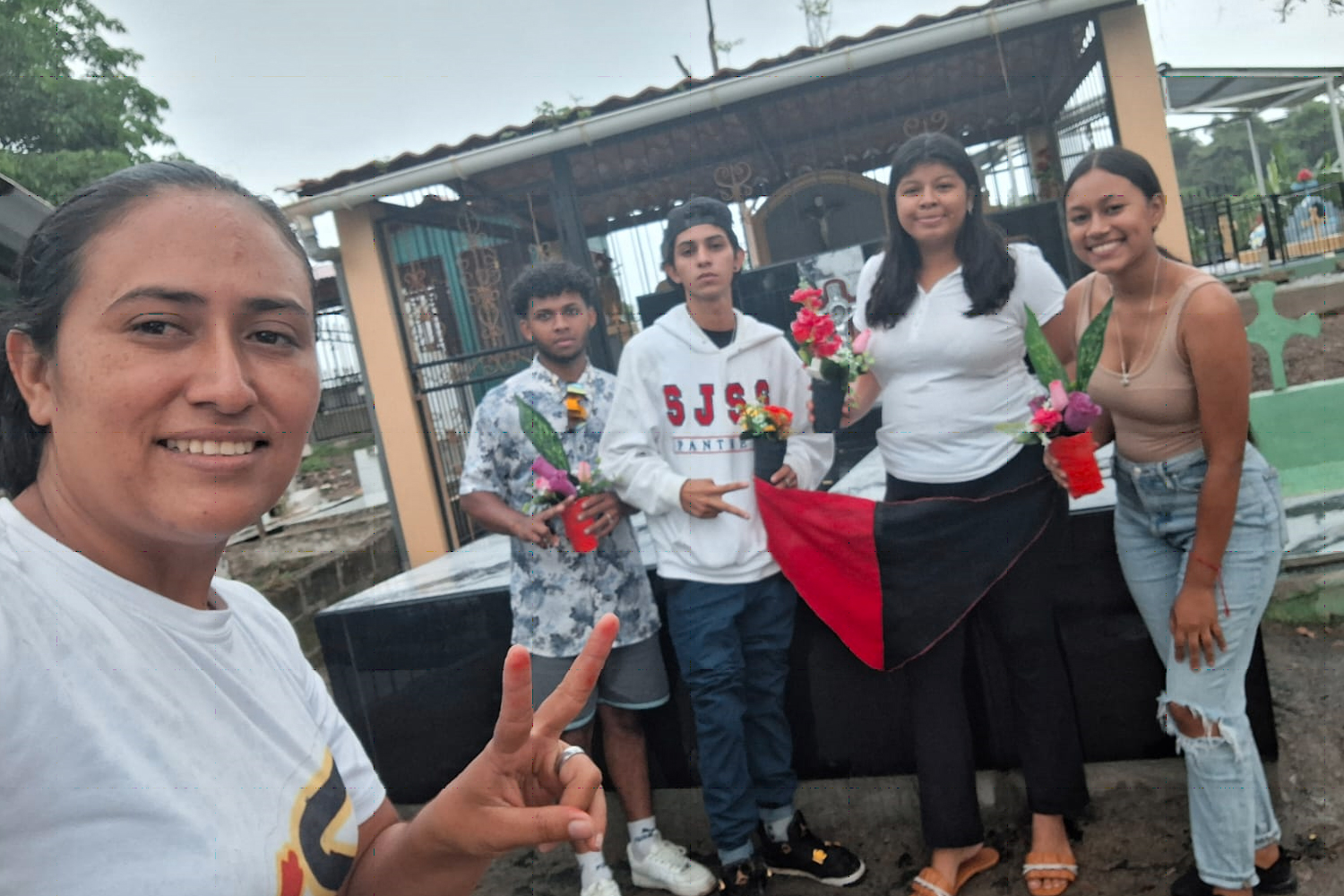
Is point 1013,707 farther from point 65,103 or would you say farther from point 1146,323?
point 65,103

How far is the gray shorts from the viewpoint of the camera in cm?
279

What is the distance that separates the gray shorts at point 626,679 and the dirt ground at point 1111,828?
60 centimetres

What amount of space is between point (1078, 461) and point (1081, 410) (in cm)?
14

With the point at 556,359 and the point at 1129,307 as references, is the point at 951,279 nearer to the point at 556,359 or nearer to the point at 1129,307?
the point at 1129,307

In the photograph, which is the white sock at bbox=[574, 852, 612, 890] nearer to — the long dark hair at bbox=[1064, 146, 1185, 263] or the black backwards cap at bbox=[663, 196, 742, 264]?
the black backwards cap at bbox=[663, 196, 742, 264]

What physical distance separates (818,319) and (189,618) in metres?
1.94

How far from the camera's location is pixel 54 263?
794 mm

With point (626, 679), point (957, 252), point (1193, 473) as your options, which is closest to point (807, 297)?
point (957, 252)

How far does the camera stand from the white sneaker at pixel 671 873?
110 inches

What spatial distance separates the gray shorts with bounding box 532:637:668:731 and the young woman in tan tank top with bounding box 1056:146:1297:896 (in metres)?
1.49

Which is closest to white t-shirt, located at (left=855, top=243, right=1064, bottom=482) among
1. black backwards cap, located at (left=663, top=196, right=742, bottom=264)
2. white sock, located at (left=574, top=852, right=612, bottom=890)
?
black backwards cap, located at (left=663, top=196, right=742, bottom=264)

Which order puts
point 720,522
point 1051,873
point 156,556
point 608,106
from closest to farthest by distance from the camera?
1. point 156,556
2. point 1051,873
3. point 720,522
4. point 608,106

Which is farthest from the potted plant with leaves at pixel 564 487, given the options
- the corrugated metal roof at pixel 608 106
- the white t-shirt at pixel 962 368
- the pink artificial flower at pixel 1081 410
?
the corrugated metal roof at pixel 608 106

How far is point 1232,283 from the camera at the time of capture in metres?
5.09
